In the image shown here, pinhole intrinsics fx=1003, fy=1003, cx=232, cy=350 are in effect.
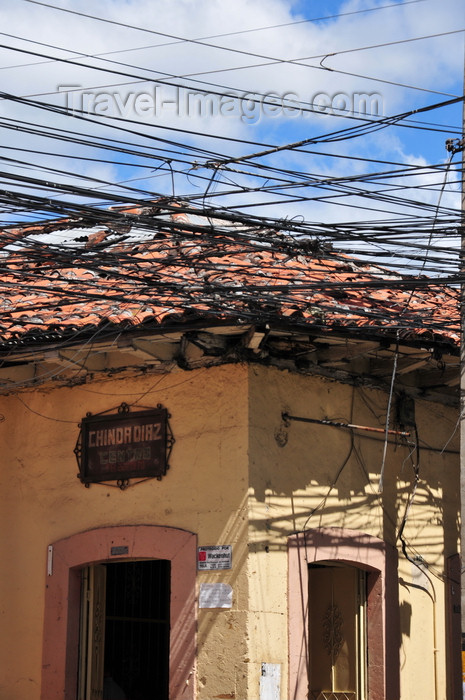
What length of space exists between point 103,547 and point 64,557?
44 centimetres

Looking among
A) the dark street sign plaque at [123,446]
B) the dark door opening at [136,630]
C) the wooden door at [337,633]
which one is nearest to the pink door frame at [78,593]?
the dark street sign plaque at [123,446]

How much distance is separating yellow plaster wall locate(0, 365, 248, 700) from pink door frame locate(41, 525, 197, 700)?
0.10 m

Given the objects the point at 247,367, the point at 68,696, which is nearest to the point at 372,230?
the point at 247,367

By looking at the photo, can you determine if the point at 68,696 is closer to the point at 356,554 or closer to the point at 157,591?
the point at 157,591

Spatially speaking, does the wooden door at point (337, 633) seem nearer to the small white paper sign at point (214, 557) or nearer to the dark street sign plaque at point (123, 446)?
the small white paper sign at point (214, 557)

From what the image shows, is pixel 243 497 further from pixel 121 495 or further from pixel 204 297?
pixel 204 297

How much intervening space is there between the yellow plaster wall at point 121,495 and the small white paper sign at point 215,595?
5 cm

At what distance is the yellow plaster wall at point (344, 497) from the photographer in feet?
27.4

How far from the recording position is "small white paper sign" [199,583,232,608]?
822 cm

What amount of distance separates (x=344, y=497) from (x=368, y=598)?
38.0 inches

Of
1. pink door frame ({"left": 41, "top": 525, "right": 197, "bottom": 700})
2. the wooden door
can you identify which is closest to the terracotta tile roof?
pink door frame ({"left": 41, "top": 525, "right": 197, "bottom": 700})

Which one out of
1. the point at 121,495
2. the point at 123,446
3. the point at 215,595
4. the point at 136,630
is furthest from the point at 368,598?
the point at 136,630

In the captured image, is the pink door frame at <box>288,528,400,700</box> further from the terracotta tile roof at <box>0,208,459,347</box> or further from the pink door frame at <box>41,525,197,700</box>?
the terracotta tile roof at <box>0,208,459,347</box>

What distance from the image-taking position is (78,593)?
9.04 metres
